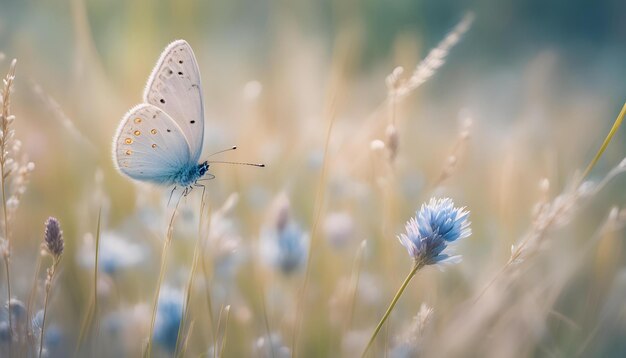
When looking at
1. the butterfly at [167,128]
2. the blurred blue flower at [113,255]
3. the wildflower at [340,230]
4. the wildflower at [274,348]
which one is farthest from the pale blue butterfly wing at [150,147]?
the wildflower at [340,230]

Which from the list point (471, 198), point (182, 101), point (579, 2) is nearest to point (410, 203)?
point (471, 198)

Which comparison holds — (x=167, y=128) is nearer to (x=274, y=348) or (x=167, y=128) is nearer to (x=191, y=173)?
(x=191, y=173)

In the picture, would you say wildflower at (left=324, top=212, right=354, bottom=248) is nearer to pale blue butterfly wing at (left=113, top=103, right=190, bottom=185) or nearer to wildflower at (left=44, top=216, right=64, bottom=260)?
pale blue butterfly wing at (left=113, top=103, right=190, bottom=185)

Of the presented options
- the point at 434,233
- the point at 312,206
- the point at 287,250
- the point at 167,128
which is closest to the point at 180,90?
the point at 167,128

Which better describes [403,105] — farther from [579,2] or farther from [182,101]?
[579,2]

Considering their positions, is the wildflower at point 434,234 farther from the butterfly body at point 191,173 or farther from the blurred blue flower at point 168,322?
the butterfly body at point 191,173

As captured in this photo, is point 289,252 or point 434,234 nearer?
point 434,234

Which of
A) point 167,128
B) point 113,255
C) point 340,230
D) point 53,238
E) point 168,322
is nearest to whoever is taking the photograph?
point 53,238
